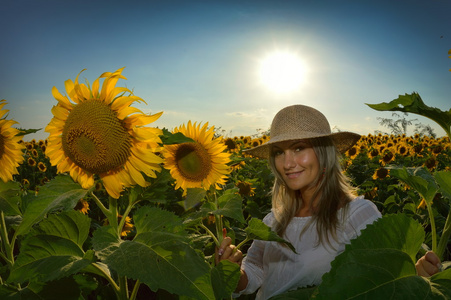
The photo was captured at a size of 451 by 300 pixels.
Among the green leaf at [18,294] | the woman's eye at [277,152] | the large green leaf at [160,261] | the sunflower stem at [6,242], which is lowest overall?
the green leaf at [18,294]

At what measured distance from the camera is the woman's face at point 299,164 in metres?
2.68

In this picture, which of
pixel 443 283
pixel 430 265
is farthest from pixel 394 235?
pixel 430 265

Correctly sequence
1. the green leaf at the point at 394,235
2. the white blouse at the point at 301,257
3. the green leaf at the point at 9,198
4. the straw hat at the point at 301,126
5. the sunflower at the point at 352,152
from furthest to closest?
the sunflower at the point at 352,152, the straw hat at the point at 301,126, the white blouse at the point at 301,257, the green leaf at the point at 9,198, the green leaf at the point at 394,235

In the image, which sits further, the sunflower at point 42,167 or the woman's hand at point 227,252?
the sunflower at point 42,167

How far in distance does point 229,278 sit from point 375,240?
0.72 meters

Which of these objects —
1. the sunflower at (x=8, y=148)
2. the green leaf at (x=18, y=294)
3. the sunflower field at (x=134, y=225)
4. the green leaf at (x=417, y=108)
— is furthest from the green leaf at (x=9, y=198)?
the green leaf at (x=417, y=108)

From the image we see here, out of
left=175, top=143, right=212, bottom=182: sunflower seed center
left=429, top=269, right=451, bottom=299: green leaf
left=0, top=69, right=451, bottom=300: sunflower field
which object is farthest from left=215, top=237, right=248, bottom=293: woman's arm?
left=429, top=269, right=451, bottom=299: green leaf

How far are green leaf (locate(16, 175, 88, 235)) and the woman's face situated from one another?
5.21 ft

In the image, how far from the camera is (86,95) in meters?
1.55

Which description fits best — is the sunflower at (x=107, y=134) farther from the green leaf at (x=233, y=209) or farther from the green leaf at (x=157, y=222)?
the green leaf at (x=233, y=209)

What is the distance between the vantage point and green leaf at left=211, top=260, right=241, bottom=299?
142cm

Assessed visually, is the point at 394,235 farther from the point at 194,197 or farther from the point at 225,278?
the point at 194,197

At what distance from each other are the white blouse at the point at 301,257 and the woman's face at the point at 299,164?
28 centimetres

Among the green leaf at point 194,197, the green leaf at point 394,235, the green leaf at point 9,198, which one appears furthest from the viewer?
the green leaf at point 194,197
